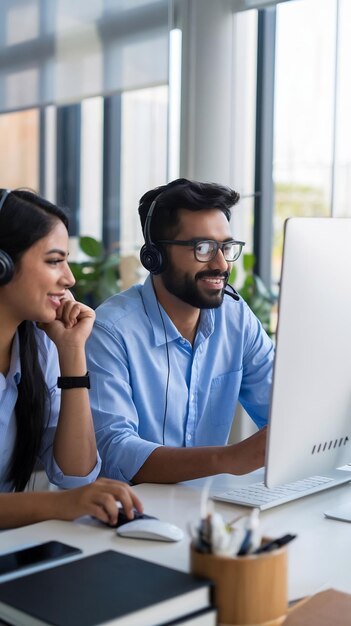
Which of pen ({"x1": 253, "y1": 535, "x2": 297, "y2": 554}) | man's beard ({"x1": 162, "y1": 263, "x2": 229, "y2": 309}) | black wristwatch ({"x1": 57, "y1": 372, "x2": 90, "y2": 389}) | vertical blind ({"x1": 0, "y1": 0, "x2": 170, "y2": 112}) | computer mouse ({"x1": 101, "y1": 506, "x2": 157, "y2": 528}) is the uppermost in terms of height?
vertical blind ({"x1": 0, "y1": 0, "x2": 170, "y2": 112})

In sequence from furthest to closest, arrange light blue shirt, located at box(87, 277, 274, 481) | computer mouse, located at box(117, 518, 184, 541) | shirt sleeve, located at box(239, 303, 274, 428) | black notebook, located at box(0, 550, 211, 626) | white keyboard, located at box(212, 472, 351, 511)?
shirt sleeve, located at box(239, 303, 274, 428) → light blue shirt, located at box(87, 277, 274, 481) → white keyboard, located at box(212, 472, 351, 511) → computer mouse, located at box(117, 518, 184, 541) → black notebook, located at box(0, 550, 211, 626)

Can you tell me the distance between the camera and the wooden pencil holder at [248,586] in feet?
3.49

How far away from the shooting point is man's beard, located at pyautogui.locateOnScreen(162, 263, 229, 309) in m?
2.22

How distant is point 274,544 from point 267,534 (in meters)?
0.37

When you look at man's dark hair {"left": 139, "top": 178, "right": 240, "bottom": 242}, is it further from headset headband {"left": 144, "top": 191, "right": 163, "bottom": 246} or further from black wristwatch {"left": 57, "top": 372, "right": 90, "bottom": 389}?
black wristwatch {"left": 57, "top": 372, "right": 90, "bottom": 389}

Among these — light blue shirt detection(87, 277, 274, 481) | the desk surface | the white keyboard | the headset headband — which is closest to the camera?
the desk surface

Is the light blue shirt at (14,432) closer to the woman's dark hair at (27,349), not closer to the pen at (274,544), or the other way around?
the woman's dark hair at (27,349)

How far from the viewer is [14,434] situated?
1965mm

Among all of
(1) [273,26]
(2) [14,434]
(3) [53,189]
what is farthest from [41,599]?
(1) [273,26]

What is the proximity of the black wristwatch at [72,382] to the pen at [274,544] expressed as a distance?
918 millimetres

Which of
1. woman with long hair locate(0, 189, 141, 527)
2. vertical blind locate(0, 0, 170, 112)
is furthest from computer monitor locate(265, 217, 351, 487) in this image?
vertical blind locate(0, 0, 170, 112)

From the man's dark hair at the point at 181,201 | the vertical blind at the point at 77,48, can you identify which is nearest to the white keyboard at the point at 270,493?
the man's dark hair at the point at 181,201

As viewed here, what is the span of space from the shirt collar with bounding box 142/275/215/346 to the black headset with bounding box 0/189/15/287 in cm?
48

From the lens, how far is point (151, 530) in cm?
142
